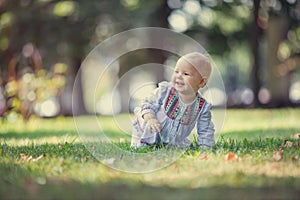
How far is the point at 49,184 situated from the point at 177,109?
61.1 inches

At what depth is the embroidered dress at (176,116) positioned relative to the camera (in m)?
4.13

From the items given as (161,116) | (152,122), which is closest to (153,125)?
(152,122)

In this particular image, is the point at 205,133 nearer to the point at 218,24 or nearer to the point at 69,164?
the point at 69,164

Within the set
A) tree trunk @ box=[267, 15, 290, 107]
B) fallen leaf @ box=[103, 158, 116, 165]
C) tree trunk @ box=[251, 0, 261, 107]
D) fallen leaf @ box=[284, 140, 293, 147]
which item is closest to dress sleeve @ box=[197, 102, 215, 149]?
fallen leaf @ box=[284, 140, 293, 147]


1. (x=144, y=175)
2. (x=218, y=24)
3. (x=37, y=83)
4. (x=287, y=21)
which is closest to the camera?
(x=144, y=175)

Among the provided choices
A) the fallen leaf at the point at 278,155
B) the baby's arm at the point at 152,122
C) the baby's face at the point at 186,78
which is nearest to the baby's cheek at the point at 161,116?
the baby's arm at the point at 152,122

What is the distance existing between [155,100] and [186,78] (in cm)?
31

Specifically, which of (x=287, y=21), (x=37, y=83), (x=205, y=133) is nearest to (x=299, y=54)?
(x=287, y=21)

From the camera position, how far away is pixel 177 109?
4.14 m

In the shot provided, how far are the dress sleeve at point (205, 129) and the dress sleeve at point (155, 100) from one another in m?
0.30

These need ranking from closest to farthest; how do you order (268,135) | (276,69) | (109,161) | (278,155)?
(109,161) → (278,155) → (268,135) → (276,69)

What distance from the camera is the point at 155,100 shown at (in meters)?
4.13

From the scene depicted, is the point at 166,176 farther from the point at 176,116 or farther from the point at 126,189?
the point at 176,116

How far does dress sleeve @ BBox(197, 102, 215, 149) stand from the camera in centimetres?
413
